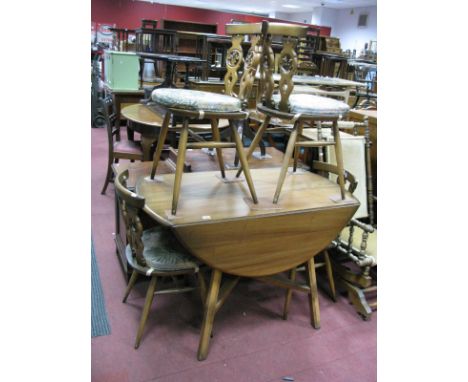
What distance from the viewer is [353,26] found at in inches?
525

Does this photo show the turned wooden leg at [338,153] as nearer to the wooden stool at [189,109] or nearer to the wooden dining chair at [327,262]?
the wooden dining chair at [327,262]

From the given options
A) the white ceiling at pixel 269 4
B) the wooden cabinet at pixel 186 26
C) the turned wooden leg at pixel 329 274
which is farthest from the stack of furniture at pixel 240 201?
the white ceiling at pixel 269 4

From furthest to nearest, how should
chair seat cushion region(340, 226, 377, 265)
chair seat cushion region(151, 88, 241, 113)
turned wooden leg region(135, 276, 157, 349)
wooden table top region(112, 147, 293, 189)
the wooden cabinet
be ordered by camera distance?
the wooden cabinet, wooden table top region(112, 147, 293, 189), chair seat cushion region(340, 226, 377, 265), turned wooden leg region(135, 276, 157, 349), chair seat cushion region(151, 88, 241, 113)

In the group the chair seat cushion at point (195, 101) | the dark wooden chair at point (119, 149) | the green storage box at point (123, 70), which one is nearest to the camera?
the chair seat cushion at point (195, 101)

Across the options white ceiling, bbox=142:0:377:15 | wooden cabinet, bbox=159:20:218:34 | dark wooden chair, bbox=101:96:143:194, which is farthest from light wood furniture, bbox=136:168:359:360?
white ceiling, bbox=142:0:377:15

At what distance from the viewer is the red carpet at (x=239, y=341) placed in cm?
180

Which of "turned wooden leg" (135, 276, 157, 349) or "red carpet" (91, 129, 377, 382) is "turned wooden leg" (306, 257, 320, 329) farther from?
"turned wooden leg" (135, 276, 157, 349)

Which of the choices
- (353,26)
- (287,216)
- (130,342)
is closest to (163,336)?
(130,342)

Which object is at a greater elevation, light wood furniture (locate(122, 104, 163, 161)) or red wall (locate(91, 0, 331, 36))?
red wall (locate(91, 0, 331, 36))

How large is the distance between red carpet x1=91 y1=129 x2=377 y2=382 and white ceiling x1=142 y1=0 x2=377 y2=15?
11627 millimetres

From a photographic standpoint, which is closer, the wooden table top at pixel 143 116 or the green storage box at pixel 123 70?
the wooden table top at pixel 143 116

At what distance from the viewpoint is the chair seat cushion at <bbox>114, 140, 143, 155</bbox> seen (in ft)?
11.3
